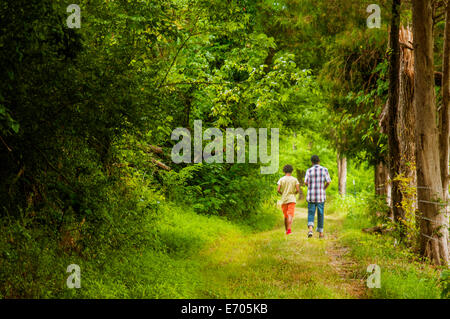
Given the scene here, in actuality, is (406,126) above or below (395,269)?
above

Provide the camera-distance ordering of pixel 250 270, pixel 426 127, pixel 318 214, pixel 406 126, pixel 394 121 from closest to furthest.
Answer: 1. pixel 250 270
2. pixel 426 127
3. pixel 406 126
4. pixel 394 121
5. pixel 318 214

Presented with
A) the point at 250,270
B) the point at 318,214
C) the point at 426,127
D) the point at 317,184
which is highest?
the point at 426,127

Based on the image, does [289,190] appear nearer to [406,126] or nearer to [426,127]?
[406,126]

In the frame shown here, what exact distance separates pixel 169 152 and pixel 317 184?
579 cm

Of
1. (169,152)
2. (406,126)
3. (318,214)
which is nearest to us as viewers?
(406,126)

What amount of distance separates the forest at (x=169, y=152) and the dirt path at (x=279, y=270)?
49 millimetres

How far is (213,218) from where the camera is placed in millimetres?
13906

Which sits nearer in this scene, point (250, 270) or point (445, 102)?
point (250, 270)

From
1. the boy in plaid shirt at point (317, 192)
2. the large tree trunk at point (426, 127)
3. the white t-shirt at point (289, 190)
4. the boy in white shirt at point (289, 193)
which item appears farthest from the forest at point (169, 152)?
the white t-shirt at point (289, 190)

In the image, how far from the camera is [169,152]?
14.9 meters

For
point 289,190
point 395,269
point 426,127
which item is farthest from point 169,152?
point 395,269

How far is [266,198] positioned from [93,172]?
38.6ft
